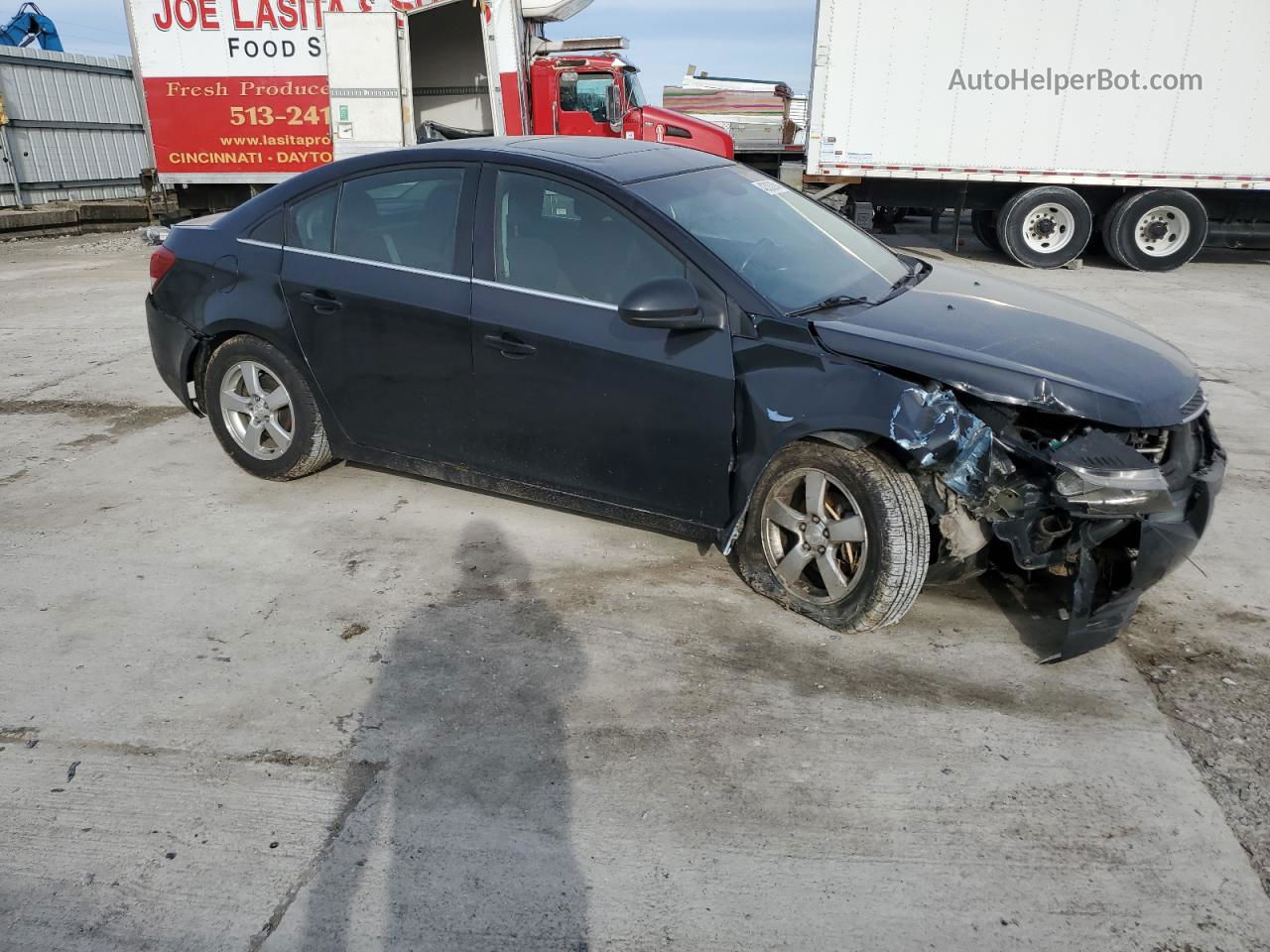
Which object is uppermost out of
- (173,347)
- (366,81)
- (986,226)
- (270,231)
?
(366,81)

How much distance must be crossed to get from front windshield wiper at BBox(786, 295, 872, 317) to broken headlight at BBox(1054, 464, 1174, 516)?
3.59ft

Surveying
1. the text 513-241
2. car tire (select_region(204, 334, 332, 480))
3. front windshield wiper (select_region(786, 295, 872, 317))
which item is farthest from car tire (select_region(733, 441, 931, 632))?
the text 513-241

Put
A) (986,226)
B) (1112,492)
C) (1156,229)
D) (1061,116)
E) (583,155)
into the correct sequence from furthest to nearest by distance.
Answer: (986,226)
(1156,229)
(1061,116)
(583,155)
(1112,492)

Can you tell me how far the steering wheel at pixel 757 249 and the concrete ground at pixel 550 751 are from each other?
1321 millimetres

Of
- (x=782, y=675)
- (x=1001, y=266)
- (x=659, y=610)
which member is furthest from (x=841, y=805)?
(x=1001, y=266)

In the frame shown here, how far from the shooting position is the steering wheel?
3.83 metres

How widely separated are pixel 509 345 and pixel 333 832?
2.08 meters

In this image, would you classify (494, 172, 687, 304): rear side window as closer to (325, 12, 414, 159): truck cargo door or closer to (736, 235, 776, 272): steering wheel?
(736, 235, 776, 272): steering wheel

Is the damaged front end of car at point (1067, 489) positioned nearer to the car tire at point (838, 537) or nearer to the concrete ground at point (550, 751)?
the car tire at point (838, 537)

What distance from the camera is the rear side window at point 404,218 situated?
4285 mm

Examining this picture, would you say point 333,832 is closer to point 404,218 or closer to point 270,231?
point 404,218

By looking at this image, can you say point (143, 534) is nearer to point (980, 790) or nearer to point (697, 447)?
point (697, 447)

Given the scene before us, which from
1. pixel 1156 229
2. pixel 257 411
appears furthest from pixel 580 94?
pixel 257 411

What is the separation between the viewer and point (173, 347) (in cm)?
512
